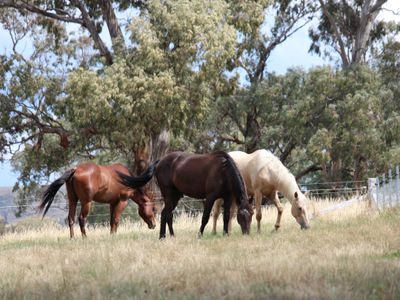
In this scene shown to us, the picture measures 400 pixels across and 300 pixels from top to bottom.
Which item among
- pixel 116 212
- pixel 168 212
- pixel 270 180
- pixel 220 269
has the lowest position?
pixel 220 269

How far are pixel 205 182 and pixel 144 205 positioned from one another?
4.57m

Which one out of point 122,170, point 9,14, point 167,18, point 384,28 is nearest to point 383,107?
point 384,28

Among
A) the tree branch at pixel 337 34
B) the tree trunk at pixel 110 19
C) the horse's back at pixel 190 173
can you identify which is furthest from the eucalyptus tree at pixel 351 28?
the horse's back at pixel 190 173

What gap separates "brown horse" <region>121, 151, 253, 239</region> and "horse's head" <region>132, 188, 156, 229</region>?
12.4 ft

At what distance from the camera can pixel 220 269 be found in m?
6.80

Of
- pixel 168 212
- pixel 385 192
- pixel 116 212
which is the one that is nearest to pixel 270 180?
pixel 168 212

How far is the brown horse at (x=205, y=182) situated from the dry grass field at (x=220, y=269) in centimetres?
86

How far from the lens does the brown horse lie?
1102 cm

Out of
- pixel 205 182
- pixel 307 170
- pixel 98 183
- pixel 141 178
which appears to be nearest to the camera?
pixel 205 182

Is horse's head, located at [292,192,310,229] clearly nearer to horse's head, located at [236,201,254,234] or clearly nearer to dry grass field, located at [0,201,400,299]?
horse's head, located at [236,201,254,234]

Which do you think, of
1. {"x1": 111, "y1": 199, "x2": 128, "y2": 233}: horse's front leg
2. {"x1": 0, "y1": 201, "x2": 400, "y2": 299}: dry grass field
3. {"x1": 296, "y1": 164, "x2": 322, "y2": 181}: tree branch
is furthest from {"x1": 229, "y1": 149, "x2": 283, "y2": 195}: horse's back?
{"x1": 296, "y1": 164, "x2": 322, "y2": 181}: tree branch

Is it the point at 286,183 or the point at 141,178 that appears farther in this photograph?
the point at 286,183

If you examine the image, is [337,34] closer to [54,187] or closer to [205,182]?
[54,187]

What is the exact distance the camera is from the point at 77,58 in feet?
106
